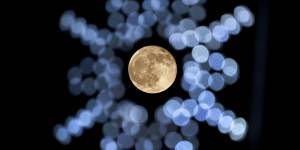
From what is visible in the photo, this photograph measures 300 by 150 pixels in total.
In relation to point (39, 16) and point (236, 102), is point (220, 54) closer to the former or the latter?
point (236, 102)

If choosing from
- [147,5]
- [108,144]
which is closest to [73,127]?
[108,144]

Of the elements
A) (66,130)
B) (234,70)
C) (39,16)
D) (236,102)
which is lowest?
(66,130)

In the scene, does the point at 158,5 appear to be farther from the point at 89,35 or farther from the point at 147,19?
the point at 89,35

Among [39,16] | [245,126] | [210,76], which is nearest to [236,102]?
[245,126]

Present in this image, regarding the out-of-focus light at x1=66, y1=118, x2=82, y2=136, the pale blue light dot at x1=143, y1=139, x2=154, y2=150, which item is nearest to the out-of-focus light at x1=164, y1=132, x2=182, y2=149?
the pale blue light dot at x1=143, y1=139, x2=154, y2=150

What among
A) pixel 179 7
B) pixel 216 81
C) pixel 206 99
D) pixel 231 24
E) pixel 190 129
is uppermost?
pixel 179 7

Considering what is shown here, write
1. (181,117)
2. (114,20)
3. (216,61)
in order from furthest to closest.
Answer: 1. (181,117)
2. (114,20)
3. (216,61)
